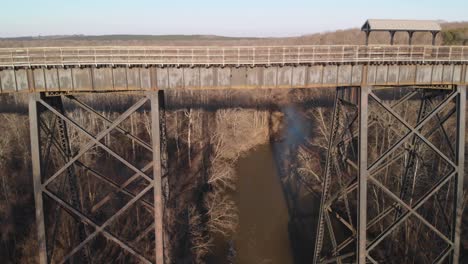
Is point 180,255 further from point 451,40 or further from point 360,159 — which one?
point 451,40

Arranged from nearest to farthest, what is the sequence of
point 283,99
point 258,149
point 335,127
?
point 335,127, point 258,149, point 283,99

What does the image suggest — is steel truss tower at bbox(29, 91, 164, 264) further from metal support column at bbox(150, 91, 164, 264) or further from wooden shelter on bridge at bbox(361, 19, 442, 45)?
wooden shelter on bridge at bbox(361, 19, 442, 45)

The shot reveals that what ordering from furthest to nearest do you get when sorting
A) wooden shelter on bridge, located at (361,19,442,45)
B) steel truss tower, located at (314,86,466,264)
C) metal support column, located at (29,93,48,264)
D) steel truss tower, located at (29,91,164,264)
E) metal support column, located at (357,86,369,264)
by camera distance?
wooden shelter on bridge, located at (361,19,442,45) → steel truss tower, located at (314,86,466,264) → metal support column, located at (357,86,369,264) → steel truss tower, located at (29,91,164,264) → metal support column, located at (29,93,48,264)

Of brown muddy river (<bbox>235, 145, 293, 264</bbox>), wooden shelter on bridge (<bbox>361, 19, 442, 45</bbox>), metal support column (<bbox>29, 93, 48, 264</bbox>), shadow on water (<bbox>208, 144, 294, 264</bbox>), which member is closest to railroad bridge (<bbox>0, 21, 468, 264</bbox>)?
metal support column (<bbox>29, 93, 48, 264</bbox>)

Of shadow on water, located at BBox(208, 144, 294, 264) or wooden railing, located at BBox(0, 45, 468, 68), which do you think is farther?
shadow on water, located at BBox(208, 144, 294, 264)

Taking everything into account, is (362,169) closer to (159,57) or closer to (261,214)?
(159,57)

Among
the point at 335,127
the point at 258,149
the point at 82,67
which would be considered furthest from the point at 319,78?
the point at 258,149

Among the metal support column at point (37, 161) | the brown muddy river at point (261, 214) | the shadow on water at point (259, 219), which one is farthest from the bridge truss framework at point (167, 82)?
the brown muddy river at point (261, 214)
